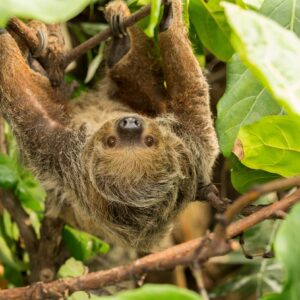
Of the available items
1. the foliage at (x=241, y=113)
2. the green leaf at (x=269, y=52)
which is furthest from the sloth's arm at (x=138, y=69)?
the green leaf at (x=269, y=52)

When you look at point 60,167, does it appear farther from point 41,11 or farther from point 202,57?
point 41,11

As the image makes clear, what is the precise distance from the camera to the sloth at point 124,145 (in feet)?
8.32

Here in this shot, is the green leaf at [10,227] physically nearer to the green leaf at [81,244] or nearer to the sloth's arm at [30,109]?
the green leaf at [81,244]

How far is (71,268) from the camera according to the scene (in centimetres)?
284

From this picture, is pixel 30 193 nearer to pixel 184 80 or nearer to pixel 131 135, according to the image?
pixel 131 135

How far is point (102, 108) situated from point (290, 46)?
6.61 feet

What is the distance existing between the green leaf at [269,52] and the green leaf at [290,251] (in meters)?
0.25

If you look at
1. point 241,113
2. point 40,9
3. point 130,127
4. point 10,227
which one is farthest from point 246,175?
point 10,227

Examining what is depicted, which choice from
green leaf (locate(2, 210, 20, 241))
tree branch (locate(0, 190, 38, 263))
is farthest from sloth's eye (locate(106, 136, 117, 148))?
green leaf (locate(2, 210, 20, 241))

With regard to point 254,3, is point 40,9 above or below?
above

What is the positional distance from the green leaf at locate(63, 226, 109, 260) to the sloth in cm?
13

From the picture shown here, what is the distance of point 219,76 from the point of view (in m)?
4.24

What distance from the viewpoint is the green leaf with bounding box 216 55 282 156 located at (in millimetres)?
1975

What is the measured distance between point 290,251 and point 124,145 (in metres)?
1.57
